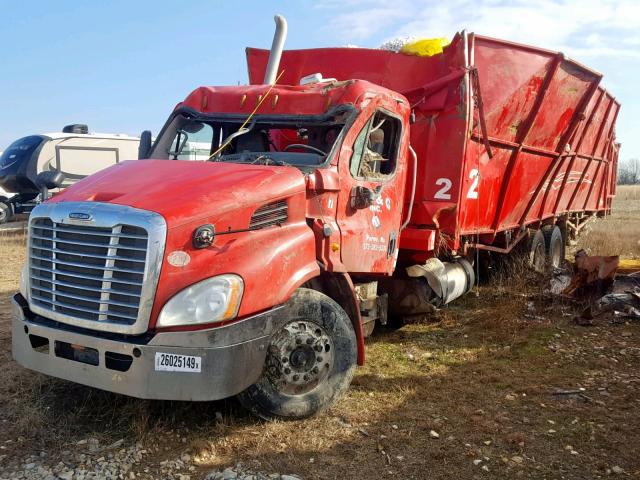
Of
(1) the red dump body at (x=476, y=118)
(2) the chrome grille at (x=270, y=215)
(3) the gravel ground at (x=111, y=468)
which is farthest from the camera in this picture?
(1) the red dump body at (x=476, y=118)

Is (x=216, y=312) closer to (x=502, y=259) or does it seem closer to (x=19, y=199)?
(x=502, y=259)

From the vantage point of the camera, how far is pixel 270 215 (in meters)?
3.83

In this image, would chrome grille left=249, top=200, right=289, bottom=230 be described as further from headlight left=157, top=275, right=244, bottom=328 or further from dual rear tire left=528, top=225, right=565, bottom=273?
dual rear tire left=528, top=225, right=565, bottom=273

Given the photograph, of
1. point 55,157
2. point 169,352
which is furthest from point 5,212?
point 169,352

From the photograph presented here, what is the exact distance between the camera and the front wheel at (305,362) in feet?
12.4

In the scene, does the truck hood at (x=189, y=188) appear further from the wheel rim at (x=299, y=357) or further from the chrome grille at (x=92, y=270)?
the wheel rim at (x=299, y=357)

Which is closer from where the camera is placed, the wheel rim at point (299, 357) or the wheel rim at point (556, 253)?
the wheel rim at point (299, 357)

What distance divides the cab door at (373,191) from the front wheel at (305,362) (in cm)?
58

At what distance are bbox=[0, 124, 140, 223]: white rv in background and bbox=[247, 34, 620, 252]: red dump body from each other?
10.6 meters

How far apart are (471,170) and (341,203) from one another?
239 centimetres

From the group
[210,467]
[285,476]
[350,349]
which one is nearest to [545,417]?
[350,349]

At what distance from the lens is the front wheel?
3.78 metres

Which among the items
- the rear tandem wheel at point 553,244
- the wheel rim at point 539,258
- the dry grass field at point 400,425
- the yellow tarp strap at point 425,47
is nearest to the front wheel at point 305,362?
the dry grass field at point 400,425

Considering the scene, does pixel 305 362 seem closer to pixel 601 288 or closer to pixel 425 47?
pixel 425 47
